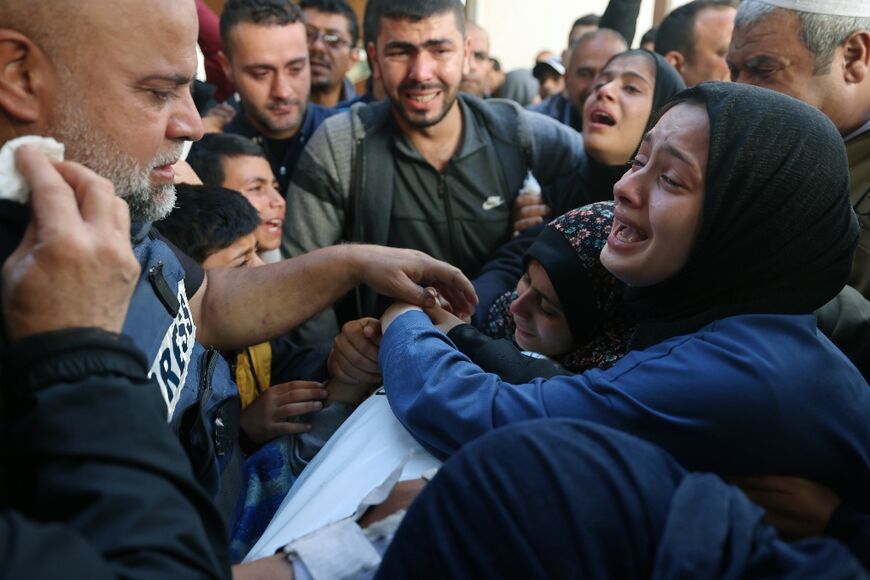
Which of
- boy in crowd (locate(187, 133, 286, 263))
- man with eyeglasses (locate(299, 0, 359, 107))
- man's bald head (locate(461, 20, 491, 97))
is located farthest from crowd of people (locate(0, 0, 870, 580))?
man's bald head (locate(461, 20, 491, 97))

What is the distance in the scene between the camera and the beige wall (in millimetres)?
10766

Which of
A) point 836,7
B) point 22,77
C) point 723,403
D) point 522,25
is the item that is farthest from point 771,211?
point 522,25

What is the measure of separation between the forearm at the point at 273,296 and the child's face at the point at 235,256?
0.23 m

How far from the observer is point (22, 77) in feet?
4.65

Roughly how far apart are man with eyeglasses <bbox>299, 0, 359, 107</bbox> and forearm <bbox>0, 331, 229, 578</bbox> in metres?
4.22

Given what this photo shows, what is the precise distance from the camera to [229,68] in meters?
4.05

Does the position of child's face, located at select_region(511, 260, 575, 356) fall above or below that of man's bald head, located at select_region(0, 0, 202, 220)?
below

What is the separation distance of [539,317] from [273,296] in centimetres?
75

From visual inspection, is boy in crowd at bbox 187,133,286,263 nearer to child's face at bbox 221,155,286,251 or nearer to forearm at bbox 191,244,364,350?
child's face at bbox 221,155,286,251

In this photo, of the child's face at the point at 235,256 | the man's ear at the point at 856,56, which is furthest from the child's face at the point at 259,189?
the man's ear at the point at 856,56

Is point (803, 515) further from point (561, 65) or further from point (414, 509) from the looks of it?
point (561, 65)

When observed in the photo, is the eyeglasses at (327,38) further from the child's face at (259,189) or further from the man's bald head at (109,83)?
the man's bald head at (109,83)

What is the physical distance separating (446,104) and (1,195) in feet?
7.81

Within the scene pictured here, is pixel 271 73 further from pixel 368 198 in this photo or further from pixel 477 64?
pixel 477 64
